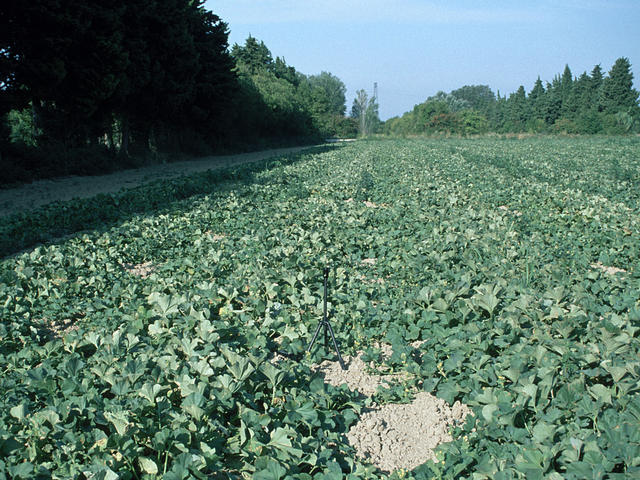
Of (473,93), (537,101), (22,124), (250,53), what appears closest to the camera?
(22,124)

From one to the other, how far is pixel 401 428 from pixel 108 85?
52.3 feet

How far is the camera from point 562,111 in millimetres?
70938

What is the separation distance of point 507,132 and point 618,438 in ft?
229

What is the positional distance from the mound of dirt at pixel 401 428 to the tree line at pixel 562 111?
63724 millimetres

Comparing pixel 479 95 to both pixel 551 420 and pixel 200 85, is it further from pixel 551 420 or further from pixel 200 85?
pixel 551 420

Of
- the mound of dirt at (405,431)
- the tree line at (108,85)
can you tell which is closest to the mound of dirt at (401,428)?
the mound of dirt at (405,431)

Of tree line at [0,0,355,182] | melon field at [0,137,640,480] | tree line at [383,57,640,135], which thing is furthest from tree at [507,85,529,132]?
melon field at [0,137,640,480]

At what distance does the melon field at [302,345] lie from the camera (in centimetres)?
236

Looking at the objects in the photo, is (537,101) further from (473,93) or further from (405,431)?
(473,93)

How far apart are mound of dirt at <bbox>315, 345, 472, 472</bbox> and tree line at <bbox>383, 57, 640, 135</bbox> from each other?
63.7 m

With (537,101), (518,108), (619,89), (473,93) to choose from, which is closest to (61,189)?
(619,89)

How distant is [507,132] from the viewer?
65875 mm

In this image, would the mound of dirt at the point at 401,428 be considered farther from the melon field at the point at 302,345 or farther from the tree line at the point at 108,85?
the tree line at the point at 108,85

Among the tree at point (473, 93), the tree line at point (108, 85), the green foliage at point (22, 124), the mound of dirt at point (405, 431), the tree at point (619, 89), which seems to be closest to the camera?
the mound of dirt at point (405, 431)
